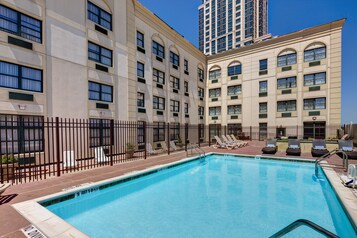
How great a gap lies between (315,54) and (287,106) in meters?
7.37

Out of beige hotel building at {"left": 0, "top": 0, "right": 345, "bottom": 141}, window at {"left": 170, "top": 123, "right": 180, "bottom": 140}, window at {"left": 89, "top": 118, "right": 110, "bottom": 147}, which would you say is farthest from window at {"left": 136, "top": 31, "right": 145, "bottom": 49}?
window at {"left": 170, "top": 123, "right": 180, "bottom": 140}

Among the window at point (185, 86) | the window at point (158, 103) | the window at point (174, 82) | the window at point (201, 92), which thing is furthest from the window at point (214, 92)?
the window at point (158, 103)

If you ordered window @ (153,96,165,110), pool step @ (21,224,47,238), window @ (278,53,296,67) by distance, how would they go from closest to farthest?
pool step @ (21,224,47,238)
window @ (153,96,165,110)
window @ (278,53,296,67)

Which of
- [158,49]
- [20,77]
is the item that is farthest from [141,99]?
[20,77]

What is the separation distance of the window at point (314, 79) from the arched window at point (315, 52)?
211 cm

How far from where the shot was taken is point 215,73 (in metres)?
31.2

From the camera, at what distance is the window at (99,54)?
14.2 meters

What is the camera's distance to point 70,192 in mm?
6305

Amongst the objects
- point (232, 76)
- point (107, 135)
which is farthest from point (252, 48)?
point (107, 135)

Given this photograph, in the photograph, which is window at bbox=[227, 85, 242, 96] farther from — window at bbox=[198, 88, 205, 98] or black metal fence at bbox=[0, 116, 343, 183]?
black metal fence at bbox=[0, 116, 343, 183]

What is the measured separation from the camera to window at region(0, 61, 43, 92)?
32.5 feet

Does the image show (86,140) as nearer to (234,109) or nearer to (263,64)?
(234,109)

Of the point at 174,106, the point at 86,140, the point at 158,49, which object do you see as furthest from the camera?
the point at 174,106

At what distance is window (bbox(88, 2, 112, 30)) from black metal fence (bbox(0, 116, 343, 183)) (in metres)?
8.26
